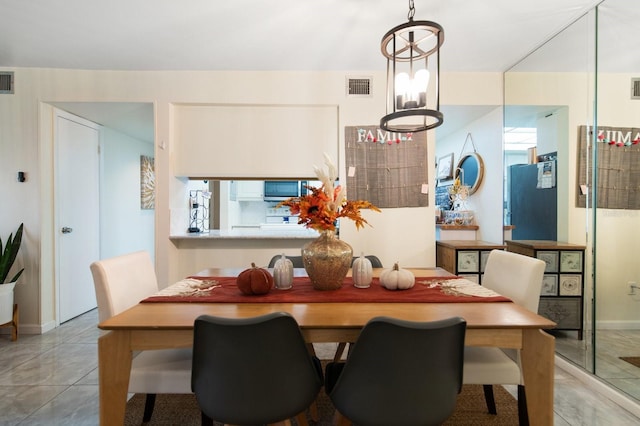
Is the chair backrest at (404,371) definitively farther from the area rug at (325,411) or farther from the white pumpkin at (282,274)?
the area rug at (325,411)

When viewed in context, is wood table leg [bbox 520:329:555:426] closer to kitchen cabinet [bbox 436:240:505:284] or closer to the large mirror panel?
the large mirror panel

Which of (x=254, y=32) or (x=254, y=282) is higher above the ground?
(x=254, y=32)

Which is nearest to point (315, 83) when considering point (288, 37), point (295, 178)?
point (288, 37)

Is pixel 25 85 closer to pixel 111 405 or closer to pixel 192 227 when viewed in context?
pixel 192 227

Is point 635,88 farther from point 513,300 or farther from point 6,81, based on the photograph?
point 6,81

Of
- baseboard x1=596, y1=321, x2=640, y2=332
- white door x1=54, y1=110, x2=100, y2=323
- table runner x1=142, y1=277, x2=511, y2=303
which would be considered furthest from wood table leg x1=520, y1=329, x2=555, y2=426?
white door x1=54, y1=110, x2=100, y2=323

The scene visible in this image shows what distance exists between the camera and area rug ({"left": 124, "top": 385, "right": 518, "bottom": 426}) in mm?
1772

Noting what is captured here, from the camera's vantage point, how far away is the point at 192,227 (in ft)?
11.8

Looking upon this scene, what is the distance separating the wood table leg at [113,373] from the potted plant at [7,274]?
8.27 ft

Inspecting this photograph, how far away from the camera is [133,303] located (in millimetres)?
1703

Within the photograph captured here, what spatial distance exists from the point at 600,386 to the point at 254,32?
359 cm

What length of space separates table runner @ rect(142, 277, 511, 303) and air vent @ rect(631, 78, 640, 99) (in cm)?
169

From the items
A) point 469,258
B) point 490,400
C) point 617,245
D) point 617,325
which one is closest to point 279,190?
point 469,258

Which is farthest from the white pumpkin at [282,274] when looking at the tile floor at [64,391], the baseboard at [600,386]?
the baseboard at [600,386]
